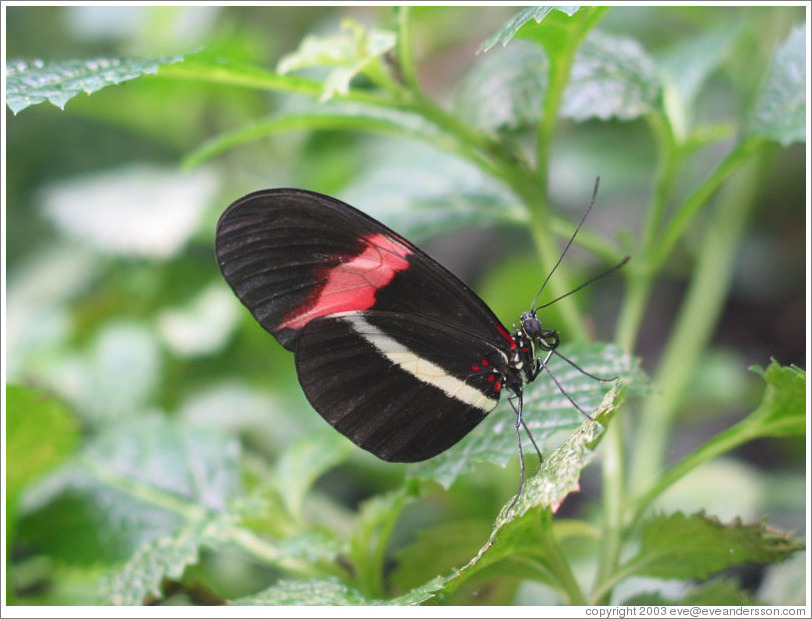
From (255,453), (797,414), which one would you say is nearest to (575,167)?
(255,453)

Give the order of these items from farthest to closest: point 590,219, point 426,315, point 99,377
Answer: point 590,219 < point 99,377 < point 426,315

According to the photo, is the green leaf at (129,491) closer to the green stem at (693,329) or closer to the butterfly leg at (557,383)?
the butterfly leg at (557,383)

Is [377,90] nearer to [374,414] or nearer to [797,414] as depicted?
[374,414]

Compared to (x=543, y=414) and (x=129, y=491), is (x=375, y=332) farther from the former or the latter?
(x=129, y=491)

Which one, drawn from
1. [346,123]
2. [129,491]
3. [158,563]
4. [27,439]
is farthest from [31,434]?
[346,123]

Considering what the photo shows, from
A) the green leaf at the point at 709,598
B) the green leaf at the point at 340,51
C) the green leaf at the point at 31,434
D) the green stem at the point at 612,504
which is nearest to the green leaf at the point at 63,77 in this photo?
A: the green leaf at the point at 340,51

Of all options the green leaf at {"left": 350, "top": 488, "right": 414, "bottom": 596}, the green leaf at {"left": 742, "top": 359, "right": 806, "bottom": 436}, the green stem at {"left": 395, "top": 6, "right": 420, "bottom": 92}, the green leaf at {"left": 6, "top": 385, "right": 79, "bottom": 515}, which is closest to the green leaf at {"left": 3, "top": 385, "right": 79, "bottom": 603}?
the green leaf at {"left": 6, "top": 385, "right": 79, "bottom": 515}
